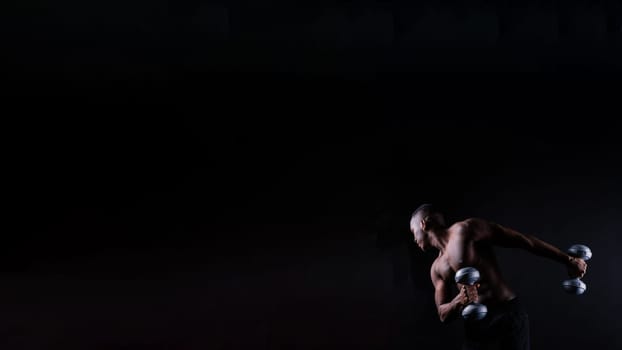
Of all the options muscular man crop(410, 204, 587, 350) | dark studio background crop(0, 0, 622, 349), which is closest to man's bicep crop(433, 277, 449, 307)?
muscular man crop(410, 204, 587, 350)

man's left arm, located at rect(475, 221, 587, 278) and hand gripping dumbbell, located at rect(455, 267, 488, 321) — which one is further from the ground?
man's left arm, located at rect(475, 221, 587, 278)

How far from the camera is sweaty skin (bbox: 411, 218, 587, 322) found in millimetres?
2936

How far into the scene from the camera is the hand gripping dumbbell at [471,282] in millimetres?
2814

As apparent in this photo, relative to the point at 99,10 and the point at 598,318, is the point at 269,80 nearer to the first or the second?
the point at 99,10

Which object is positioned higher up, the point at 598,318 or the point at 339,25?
the point at 339,25

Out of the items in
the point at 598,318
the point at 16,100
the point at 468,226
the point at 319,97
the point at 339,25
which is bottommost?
the point at 468,226

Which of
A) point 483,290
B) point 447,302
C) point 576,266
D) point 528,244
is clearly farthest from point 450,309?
point 576,266

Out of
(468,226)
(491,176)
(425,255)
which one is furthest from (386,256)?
(468,226)

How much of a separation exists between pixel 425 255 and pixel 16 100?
105 inches

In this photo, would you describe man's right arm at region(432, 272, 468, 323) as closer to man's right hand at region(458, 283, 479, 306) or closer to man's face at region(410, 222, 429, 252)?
man's right hand at region(458, 283, 479, 306)

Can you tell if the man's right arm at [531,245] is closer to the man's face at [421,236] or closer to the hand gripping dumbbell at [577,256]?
the hand gripping dumbbell at [577,256]

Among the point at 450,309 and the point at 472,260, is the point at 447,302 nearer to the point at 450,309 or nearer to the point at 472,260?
the point at 450,309

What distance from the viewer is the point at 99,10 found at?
3.99 metres

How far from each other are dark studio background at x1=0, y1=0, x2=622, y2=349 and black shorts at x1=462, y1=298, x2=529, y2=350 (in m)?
1.32
